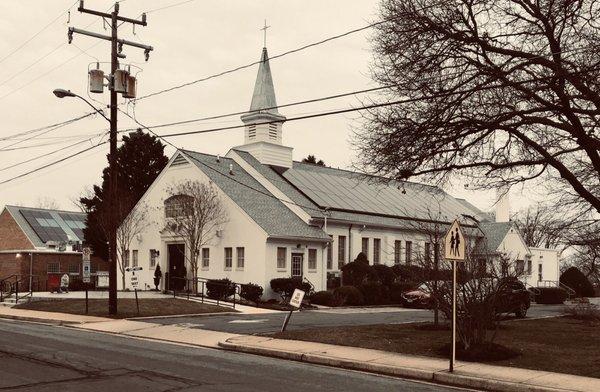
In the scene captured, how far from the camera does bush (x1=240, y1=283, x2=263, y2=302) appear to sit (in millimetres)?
35344

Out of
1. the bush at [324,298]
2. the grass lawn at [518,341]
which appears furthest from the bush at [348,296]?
the grass lawn at [518,341]

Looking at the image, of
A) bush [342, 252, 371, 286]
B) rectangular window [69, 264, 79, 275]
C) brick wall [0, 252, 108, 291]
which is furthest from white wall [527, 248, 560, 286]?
brick wall [0, 252, 108, 291]

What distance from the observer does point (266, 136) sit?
46.2m

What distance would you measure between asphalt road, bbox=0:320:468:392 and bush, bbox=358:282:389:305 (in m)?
22.2

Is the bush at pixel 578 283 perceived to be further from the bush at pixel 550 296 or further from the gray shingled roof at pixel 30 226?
the gray shingled roof at pixel 30 226

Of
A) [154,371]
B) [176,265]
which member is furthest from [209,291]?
[154,371]

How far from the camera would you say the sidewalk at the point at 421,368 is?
1214 cm

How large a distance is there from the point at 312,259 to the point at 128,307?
46.2ft

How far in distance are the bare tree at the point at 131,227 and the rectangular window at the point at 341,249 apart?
11935 mm

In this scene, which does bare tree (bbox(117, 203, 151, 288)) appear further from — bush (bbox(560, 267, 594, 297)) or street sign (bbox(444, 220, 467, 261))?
bush (bbox(560, 267, 594, 297))

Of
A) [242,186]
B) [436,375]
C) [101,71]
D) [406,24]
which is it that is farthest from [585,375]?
[242,186]

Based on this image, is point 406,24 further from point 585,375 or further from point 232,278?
point 232,278

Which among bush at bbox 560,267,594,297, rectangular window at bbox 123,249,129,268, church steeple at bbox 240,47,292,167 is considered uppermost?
church steeple at bbox 240,47,292,167

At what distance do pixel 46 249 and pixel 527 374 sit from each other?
4572 cm
